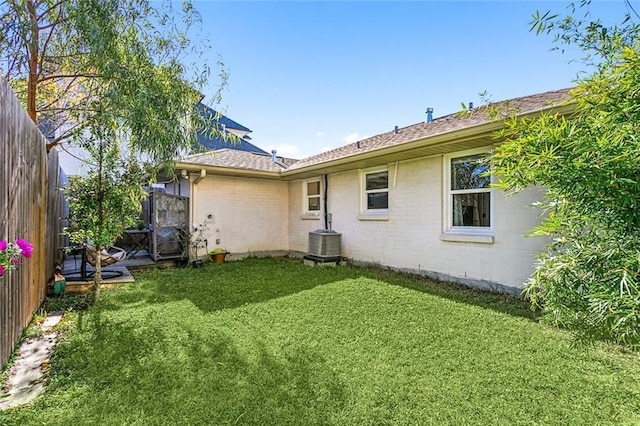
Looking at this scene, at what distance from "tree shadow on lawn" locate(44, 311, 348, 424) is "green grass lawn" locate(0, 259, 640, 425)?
0.04 feet

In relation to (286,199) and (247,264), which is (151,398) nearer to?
(247,264)

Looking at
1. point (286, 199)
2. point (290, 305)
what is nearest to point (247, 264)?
point (286, 199)

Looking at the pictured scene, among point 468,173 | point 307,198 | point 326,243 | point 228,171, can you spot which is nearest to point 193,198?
point 228,171

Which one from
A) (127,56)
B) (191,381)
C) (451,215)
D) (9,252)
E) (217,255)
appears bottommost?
(191,381)

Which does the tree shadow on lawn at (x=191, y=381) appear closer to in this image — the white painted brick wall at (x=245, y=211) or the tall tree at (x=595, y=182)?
the tall tree at (x=595, y=182)

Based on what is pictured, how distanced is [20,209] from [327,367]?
3.78 meters

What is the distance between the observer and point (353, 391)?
2713 mm

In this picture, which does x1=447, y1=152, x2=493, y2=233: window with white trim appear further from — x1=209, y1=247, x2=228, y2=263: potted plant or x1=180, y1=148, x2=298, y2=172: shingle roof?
x1=209, y1=247, x2=228, y2=263: potted plant

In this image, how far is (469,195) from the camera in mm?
6488

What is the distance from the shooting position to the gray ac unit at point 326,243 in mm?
8820

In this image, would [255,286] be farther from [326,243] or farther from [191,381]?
[191,381]

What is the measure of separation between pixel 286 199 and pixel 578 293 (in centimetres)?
1002

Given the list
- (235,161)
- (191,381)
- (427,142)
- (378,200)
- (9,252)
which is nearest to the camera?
(9,252)

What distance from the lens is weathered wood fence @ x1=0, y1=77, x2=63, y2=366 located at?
298cm
